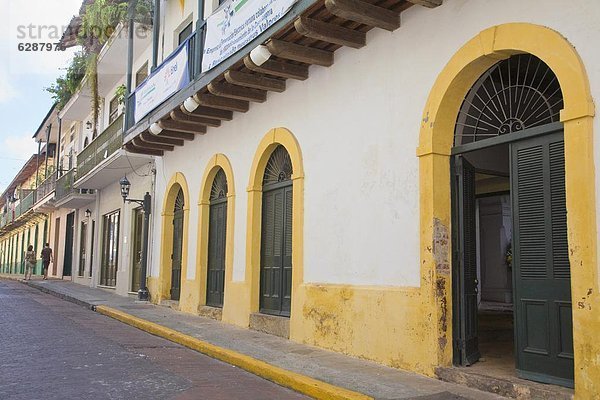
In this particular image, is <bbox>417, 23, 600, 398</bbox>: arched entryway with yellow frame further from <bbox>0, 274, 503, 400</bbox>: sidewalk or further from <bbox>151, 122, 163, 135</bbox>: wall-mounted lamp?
<bbox>151, 122, 163, 135</bbox>: wall-mounted lamp

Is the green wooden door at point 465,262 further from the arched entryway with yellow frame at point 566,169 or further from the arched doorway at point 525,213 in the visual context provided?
the arched entryway with yellow frame at point 566,169

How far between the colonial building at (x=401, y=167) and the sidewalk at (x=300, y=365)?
0.30 m

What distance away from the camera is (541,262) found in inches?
224

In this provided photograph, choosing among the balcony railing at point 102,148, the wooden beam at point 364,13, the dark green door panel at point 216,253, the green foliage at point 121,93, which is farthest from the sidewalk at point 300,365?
the green foliage at point 121,93

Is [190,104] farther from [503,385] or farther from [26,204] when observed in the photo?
[26,204]

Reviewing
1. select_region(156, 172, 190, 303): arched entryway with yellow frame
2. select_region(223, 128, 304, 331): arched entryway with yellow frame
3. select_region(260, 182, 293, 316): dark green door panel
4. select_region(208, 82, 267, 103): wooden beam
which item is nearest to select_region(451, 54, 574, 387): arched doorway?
select_region(223, 128, 304, 331): arched entryway with yellow frame

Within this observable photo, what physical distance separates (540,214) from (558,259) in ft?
1.53

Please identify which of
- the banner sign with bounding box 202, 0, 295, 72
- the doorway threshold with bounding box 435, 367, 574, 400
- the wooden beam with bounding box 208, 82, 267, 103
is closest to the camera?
the doorway threshold with bounding box 435, 367, 574, 400

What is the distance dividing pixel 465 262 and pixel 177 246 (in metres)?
9.07

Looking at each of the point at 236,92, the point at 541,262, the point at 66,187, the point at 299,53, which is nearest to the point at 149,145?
the point at 236,92

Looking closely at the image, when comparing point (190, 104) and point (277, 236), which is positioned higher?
point (190, 104)

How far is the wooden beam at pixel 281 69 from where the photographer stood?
8.83 metres

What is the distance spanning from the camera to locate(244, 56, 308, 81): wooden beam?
29.0ft

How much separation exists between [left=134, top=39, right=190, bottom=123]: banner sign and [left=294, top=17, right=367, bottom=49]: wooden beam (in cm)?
395
